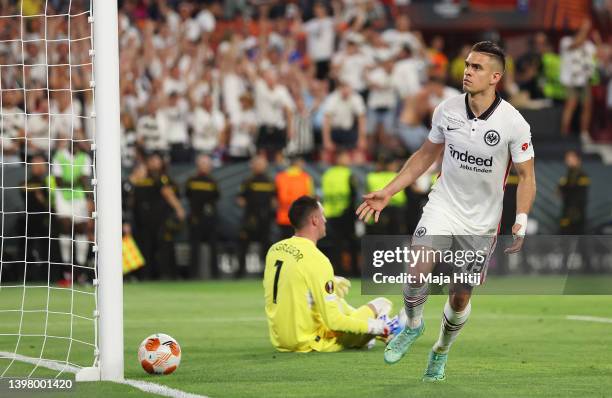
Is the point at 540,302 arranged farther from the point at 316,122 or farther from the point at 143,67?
the point at 143,67

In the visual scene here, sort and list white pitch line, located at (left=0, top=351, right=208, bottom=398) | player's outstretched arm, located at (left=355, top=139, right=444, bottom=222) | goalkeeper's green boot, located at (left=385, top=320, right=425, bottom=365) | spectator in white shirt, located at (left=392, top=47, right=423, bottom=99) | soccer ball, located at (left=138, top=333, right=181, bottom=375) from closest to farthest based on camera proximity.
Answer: white pitch line, located at (left=0, top=351, right=208, bottom=398) → player's outstretched arm, located at (left=355, top=139, right=444, bottom=222) → goalkeeper's green boot, located at (left=385, top=320, right=425, bottom=365) → soccer ball, located at (left=138, top=333, right=181, bottom=375) → spectator in white shirt, located at (left=392, top=47, right=423, bottom=99)

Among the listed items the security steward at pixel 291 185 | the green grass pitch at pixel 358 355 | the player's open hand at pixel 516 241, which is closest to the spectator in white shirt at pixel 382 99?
the security steward at pixel 291 185

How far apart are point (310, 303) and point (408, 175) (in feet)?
6.88

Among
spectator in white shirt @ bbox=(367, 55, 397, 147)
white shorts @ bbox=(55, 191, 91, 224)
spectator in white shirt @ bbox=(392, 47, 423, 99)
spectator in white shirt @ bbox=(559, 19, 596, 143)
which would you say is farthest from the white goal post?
spectator in white shirt @ bbox=(559, 19, 596, 143)

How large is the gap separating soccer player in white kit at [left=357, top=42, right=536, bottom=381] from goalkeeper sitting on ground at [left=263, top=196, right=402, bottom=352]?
1507 millimetres

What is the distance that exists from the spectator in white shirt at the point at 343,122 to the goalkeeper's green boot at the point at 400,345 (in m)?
13.6

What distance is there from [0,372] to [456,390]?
3.40m

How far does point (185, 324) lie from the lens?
43.9 feet

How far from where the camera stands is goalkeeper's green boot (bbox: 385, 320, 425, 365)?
344 inches

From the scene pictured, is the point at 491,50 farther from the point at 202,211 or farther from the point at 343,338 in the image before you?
the point at 202,211

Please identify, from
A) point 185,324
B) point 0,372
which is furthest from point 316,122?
point 0,372

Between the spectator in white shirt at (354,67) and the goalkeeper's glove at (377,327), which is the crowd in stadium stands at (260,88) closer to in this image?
the spectator in white shirt at (354,67)

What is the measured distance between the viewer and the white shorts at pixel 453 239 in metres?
8.43

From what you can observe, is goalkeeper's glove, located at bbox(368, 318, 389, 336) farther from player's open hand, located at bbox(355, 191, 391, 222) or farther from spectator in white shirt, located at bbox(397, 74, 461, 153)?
spectator in white shirt, located at bbox(397, 74, 461, 153)
